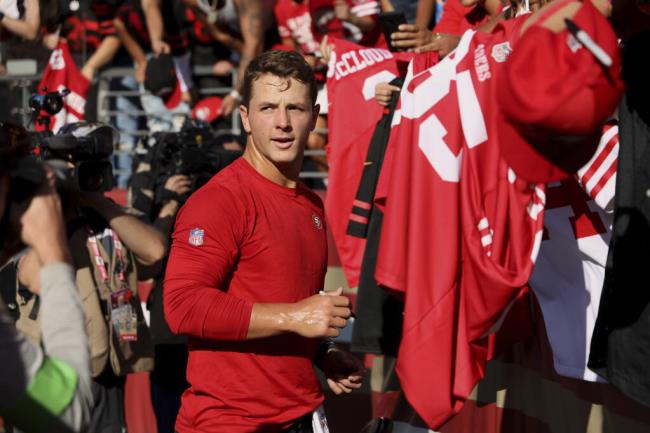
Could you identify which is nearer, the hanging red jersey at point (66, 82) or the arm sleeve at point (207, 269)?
the arm sleeve at point (207, 269)

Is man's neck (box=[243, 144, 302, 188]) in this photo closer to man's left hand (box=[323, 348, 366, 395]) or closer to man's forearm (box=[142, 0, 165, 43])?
A: man's left hand (box=[323, 348, 366, 395])

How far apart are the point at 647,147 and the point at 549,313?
3.25 ft

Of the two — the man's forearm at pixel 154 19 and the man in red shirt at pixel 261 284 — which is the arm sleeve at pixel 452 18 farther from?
the man's forearm at pixel 154 19

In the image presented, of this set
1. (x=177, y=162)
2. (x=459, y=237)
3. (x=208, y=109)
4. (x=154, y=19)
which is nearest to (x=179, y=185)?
(x=177, y=162)

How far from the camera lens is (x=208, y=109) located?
7668mm

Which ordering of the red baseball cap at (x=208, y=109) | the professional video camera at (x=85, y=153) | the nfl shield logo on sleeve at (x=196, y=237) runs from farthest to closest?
1. the red baseball cap at (x=208, y=109)
2. the professional video camera at (x=85, y=153)
3. the nfl shield logo on sleeve at (x=196, y=237)

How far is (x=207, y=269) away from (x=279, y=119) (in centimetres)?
64

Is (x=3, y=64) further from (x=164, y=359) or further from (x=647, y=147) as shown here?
(x=647, y=147)

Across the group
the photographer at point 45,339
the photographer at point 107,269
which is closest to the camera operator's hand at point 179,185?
the photographer at point 107,269

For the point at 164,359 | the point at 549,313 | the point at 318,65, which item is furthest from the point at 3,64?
the point at 549,313

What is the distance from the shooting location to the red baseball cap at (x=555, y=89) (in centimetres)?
258

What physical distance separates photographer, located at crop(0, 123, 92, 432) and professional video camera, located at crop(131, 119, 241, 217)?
3.02m

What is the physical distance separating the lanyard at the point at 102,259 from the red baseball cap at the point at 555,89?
2294 mm

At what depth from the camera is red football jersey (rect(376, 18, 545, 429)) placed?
3.46 m
